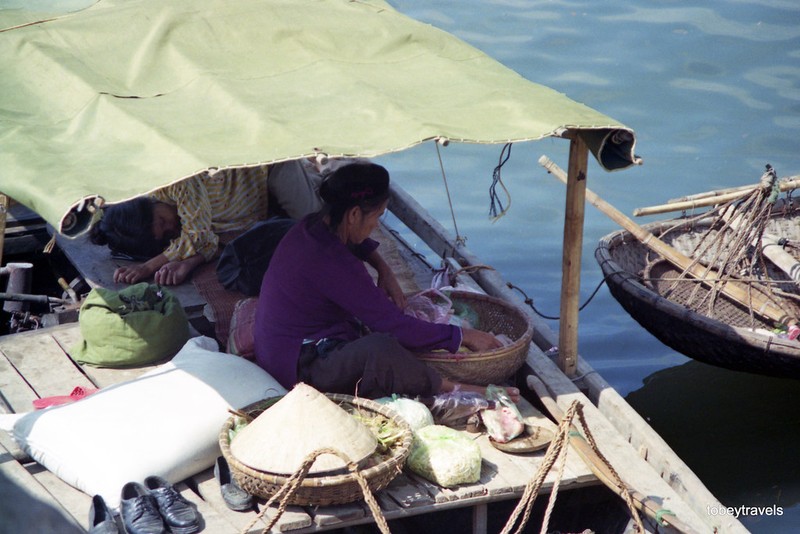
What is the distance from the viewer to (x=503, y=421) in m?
4.05

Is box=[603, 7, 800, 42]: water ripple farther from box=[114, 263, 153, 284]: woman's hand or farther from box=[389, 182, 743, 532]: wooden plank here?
box=[114, 263, 153, 284]: woman's hand

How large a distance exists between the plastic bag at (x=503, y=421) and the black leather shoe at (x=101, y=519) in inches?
57.2

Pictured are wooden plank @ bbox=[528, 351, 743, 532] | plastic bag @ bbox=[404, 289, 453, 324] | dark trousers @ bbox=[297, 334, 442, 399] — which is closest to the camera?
wooden plank @ bbox=[528, 351, 743, 532]

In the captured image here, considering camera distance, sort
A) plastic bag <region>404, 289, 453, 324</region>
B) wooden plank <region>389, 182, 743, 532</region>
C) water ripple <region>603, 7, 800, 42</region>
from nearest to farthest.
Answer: wooden plank <region>389, 182, 743, 532</region> < plastic bag <region>404, 289, 453, 324</region> < water ripple <region>603, 7, 800, 42</region>

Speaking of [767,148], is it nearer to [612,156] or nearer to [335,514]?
[612,156]

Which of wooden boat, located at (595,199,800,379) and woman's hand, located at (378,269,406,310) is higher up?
woman's hand, located at (378,269,406,310)

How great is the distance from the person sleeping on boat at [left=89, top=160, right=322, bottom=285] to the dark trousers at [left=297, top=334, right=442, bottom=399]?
146 cm

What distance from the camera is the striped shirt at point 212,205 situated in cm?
538

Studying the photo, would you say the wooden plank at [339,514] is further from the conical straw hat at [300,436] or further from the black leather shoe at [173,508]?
the black leather shoe at [173,508]

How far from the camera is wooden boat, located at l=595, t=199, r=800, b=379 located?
5387 millimetres

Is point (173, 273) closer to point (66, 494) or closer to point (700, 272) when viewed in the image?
point (66, 494)

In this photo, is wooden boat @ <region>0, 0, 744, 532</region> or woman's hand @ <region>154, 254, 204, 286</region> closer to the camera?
wooden boat @ <region>0, 0, 744, 532</region>

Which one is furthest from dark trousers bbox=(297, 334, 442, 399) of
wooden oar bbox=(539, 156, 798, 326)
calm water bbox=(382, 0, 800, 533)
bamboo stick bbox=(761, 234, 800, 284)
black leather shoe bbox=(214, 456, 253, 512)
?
bamboo stick bbox=(761, 234, 800, 284)

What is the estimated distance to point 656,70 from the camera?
11.4 m
